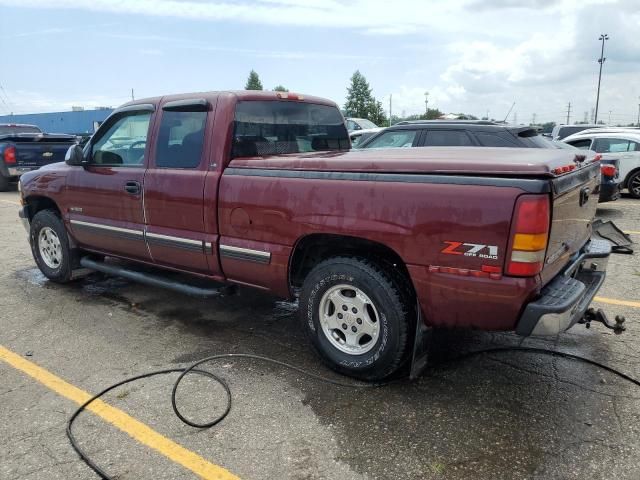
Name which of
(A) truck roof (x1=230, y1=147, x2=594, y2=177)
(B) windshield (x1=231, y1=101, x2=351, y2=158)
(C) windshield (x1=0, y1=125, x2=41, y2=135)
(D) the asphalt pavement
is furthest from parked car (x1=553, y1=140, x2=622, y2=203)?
(C) windshield (x1=0, y1=125, x2=41, y2=135)

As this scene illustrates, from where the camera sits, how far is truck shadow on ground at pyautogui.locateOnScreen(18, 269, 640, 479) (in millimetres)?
2721

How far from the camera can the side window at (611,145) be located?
11844 mm

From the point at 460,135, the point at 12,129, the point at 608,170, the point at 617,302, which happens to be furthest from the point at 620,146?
the point at 12,129

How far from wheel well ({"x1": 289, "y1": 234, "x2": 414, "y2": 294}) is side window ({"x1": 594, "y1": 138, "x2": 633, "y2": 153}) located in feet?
34.0

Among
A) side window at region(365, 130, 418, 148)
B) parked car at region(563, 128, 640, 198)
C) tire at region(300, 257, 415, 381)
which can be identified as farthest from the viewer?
parked car at region(563, 128, 640, 198)

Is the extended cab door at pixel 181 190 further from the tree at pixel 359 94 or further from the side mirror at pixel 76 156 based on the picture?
the tree at pixel 359 94

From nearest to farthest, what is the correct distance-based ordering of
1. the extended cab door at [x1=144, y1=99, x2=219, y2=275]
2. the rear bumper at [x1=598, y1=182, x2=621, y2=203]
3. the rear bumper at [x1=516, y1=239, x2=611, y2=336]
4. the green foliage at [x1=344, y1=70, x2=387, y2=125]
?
the rear bumper at [x1=516, y1=239, x2=611, y2=336], the extended cab door at [x1=144, y1=99, x2=219, y2=275], the rear bumper at [x1=598, y1=182, x2=621, y2=203], the green foliage at [x1=344, y1=70, x2=387, y2=125]

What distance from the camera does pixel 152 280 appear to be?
466 cm

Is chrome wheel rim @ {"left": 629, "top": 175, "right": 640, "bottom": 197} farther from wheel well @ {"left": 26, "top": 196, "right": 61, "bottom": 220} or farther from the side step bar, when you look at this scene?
wheel well @ {"left": 26, "top": 196, "right": 61, "bottom": 220}

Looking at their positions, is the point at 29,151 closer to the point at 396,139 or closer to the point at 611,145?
the point at 396,139

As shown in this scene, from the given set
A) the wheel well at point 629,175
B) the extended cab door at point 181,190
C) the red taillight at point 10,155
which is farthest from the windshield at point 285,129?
the red taillight at point 10,155

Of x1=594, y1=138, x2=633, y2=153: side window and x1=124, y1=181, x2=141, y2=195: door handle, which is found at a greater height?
x1=124, y1=181, x2=141, y2=195: door handle

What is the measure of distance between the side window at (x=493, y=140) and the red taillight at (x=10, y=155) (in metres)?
11.6

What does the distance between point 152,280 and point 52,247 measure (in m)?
1.83
